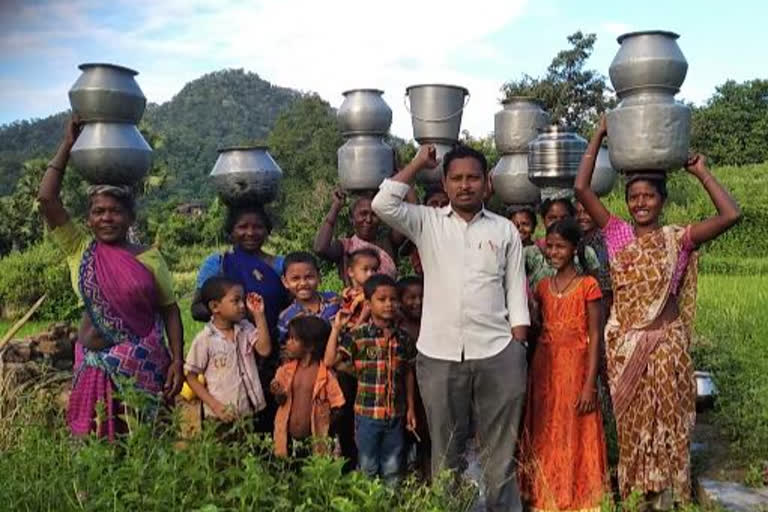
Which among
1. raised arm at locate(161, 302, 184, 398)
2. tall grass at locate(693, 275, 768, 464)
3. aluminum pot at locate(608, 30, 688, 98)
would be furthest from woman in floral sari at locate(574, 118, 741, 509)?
raised arm at locate(161, 302, 184, 398)

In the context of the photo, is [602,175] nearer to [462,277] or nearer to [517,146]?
[517,146]

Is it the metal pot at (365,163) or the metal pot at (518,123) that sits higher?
the metal pot at (518,123)

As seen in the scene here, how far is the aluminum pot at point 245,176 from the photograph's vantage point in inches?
164

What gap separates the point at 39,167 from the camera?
20172 millimetres

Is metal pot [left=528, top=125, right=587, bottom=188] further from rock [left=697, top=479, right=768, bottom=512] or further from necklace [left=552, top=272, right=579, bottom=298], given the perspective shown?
rock [left=697, top=479, right=768, bottom=512]

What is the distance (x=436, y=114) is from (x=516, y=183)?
56cm

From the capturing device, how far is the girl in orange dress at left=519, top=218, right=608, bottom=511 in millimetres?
3648

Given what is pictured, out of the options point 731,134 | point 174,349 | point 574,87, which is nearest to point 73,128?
point 174,349

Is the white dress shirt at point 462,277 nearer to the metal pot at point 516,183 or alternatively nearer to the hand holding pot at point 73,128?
the metal pot at point 516,183

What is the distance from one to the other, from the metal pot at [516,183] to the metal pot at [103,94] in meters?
1.96

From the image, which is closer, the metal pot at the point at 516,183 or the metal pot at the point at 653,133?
the metal pot at the point at 653,133

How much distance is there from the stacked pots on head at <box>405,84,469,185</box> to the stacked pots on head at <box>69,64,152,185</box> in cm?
149

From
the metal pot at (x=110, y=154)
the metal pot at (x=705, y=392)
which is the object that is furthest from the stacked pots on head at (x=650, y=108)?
the metal pot at (x=705, y=392)

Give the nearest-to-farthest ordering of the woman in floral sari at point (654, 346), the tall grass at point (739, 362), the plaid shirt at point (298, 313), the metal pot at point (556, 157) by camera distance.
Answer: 1. the woman in floral sari at point (654, 346)
2. the plaid shirt at point (298, 313)
3. the metal pot at point (556, 157)
4. the tall grass at point (739, 362)
